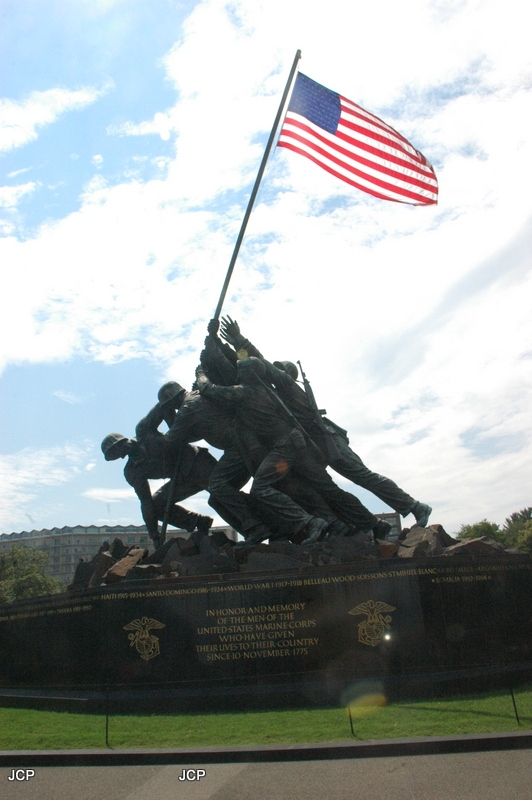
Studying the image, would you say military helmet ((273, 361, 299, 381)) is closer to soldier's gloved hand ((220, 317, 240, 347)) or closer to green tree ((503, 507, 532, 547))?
soldier's gloved hand ((220, 317, 240, 347))

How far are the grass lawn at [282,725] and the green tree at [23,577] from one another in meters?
39.0

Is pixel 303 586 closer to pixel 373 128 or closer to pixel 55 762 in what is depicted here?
pixel 55 762

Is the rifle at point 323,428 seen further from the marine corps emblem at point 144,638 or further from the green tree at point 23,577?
the green tree at point 23,577

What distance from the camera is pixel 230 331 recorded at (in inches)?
597

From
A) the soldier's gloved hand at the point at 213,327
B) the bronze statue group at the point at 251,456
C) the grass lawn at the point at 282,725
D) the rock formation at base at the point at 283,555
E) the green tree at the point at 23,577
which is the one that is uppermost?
the green tree at the point at 23,577

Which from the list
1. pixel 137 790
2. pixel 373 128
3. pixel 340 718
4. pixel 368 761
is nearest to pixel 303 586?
pixel 340 718

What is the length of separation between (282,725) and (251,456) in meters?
6.83

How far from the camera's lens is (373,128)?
12.4 m

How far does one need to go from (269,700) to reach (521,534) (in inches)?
1635

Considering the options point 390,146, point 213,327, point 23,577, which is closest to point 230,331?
point 213,327

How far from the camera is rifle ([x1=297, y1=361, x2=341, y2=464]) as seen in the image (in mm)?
13953

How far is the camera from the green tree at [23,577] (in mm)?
46094

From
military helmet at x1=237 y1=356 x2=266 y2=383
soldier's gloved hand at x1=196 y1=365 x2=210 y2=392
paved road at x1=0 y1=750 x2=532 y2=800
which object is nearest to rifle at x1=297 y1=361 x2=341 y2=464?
military helmet at x1=237 y1=356 x2=266 y2=383

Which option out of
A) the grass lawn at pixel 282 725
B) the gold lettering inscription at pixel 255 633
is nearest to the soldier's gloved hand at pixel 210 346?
the gold lettering inscription at pixel 255 633
